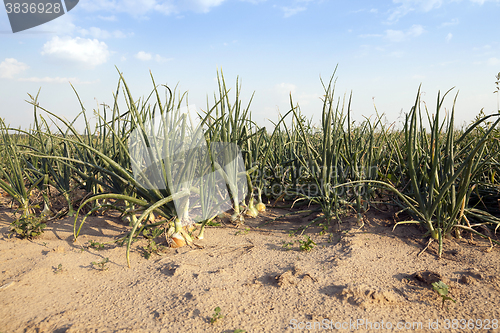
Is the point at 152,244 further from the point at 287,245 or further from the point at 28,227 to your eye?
the point at 28,227

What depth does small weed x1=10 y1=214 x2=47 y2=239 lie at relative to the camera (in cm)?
203

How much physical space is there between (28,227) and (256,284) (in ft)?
5.39

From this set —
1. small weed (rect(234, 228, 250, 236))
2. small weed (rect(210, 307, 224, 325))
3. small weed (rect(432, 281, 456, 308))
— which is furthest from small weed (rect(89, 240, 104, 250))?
small weed (rect(432, 281, 456, 308))

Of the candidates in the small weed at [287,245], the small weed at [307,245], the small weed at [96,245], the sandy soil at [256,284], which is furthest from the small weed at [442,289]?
the small weed at [96,245]

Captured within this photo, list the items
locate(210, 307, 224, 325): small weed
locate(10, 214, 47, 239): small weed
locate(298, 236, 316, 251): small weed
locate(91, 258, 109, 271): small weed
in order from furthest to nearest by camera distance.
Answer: locate(10, 214, 47, 239): small weed
locate(298, 236, 316, 251): small weed
locate(91, 258, 109, 271): small weed
locate(210, 307, 224, 325): small weed

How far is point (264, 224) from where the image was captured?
7.03 ft

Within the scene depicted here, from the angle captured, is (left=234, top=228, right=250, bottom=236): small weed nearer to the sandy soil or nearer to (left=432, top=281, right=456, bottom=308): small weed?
the sandy soil

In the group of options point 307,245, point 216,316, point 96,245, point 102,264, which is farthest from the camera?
point 96,245

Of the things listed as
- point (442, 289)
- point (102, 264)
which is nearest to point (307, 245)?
point (442, 289)

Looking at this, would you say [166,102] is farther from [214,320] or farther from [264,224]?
[214,320]

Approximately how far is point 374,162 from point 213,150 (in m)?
1.16

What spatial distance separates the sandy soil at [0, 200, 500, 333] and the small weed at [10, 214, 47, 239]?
0.06 metres

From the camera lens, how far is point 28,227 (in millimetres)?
2023

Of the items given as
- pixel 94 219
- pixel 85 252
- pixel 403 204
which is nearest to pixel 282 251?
pixel 403 204
